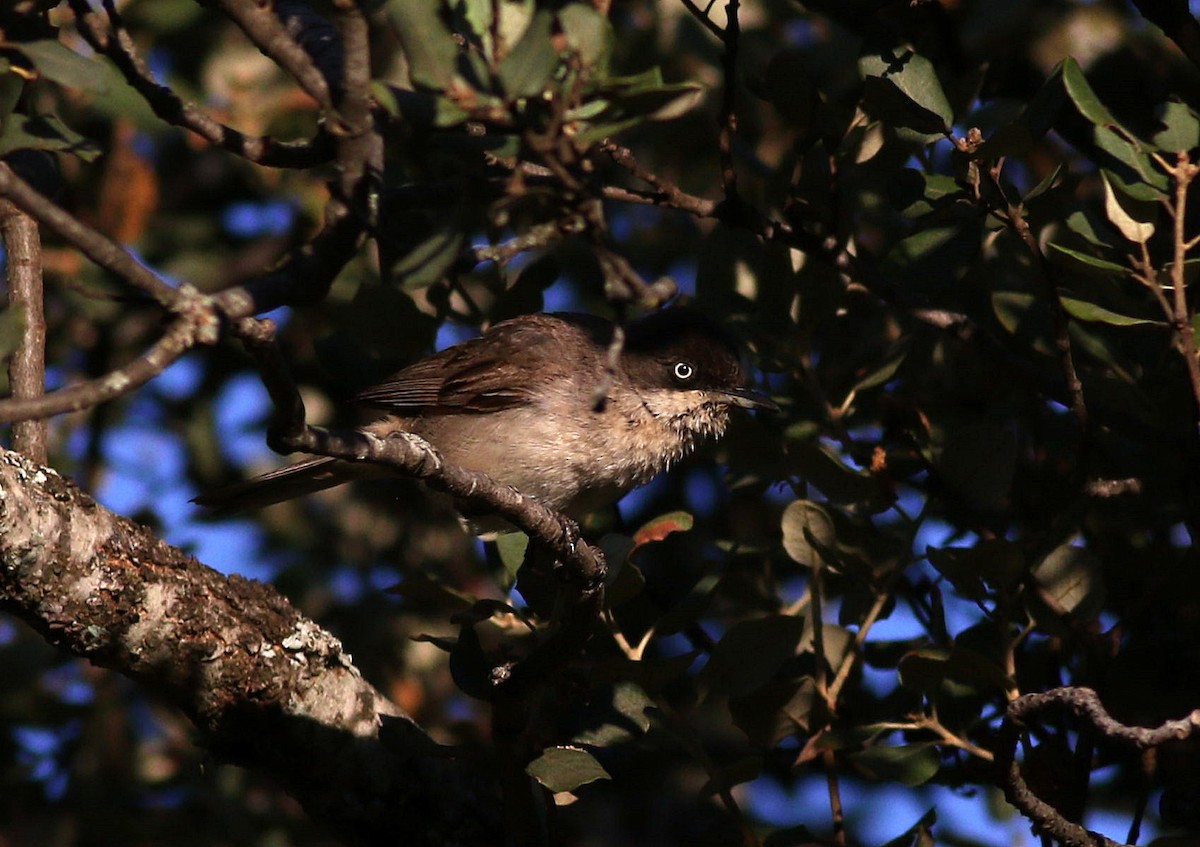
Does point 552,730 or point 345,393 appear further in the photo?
point 345,393

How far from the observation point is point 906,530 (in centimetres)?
369

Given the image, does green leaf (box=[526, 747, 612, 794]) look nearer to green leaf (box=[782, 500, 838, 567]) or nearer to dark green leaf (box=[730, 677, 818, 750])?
dark green leaf (box=[730, 677, 818, 750])

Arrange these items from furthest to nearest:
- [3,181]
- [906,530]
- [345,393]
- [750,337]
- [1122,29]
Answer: [1122,29], [345,393], [750,337], [906,530], [3,181]

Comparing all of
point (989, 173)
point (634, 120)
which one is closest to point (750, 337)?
point (989, 173)

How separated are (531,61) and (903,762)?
2.13 metres

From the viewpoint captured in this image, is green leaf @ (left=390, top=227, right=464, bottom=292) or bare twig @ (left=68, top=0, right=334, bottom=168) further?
bare twig @ (left=68, top=0, right=334, bottom=168)

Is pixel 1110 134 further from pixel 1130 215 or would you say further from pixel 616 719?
pixel 616 719

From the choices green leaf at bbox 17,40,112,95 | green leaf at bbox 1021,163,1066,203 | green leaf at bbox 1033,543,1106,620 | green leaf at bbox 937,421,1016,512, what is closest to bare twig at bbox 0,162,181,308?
green leaf at bbox 17,40,112,95

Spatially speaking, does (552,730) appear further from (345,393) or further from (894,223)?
(894,223)

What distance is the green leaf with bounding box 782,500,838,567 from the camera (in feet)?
11.5

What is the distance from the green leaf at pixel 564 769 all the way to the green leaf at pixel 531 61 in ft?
5.83

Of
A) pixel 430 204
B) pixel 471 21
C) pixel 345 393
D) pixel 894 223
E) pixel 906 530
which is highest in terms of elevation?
pixel 471 21

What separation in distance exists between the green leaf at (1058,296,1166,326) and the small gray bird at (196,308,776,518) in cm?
141

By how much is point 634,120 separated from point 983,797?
11.6 feet
